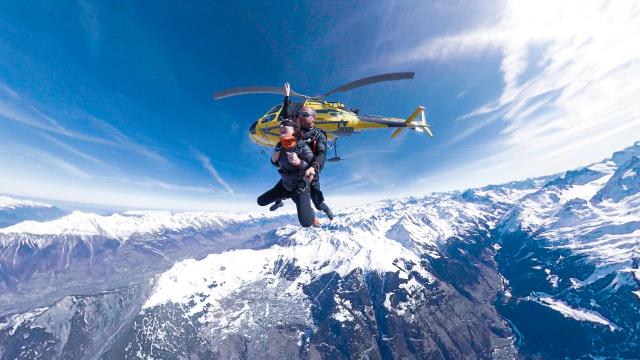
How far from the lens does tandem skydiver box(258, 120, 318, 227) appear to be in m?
9.86

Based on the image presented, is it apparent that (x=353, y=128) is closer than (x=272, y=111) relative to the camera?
No

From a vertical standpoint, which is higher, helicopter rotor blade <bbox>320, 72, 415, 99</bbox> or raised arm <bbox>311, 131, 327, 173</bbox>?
helicopter rotor blade <bbox>320, 72, 415, 99</bbox>

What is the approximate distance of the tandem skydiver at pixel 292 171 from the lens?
986cm

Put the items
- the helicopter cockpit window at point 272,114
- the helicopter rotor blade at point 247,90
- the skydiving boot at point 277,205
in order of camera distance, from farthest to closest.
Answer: the helicopter cockpit window at point 272,114, the helicopter rotor blade at point 247,90, the skydiving boot at point 277,205

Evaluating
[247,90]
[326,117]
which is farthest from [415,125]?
[247,90]

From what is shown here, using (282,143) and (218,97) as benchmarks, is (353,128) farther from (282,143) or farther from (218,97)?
(282,143)

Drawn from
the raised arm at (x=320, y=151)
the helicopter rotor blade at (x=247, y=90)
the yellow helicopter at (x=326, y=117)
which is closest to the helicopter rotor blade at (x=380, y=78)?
the yellow helicopter at (x=326, y=117)

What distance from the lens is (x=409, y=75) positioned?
57.5 feet

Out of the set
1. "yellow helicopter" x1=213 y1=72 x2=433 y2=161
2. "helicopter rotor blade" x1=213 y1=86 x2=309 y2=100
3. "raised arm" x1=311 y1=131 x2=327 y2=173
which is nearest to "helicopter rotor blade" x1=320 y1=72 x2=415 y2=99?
"yellow helicopter" x1=213 y1=72 x2=433 y2=161

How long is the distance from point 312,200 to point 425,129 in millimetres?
21846

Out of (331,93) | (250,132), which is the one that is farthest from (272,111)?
(331,93)

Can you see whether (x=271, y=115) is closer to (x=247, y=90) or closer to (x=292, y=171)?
(x=247, y=90)

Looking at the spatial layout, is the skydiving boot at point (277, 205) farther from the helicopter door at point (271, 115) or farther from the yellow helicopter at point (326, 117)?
the helicopter door at point (271, 115)

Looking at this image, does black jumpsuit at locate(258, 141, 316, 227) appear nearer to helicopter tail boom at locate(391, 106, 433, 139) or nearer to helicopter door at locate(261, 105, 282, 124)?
helicopter door at locate(261, 105, 282, 124)
